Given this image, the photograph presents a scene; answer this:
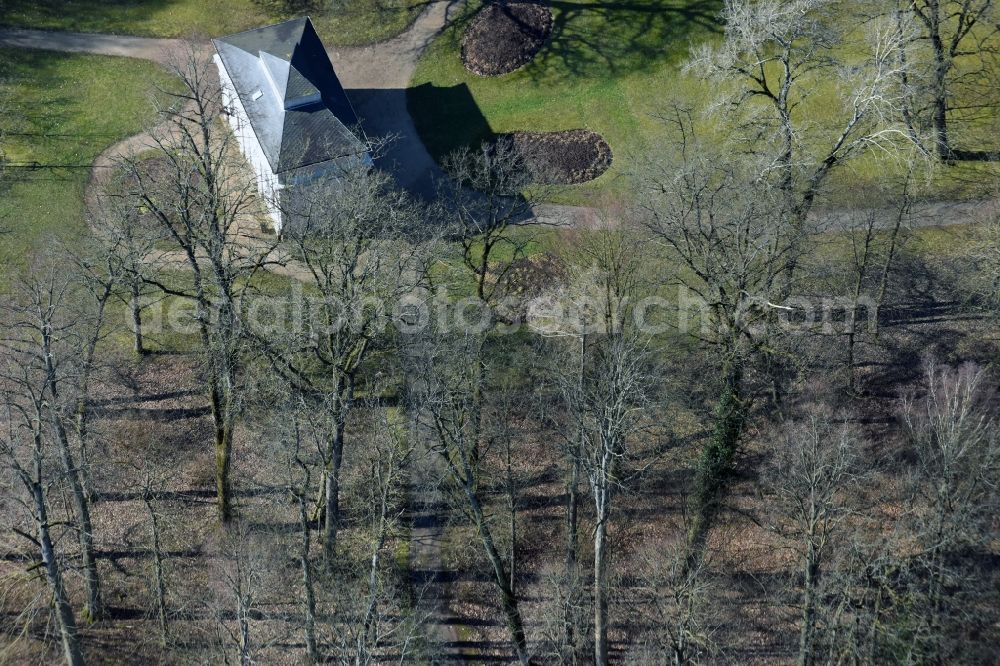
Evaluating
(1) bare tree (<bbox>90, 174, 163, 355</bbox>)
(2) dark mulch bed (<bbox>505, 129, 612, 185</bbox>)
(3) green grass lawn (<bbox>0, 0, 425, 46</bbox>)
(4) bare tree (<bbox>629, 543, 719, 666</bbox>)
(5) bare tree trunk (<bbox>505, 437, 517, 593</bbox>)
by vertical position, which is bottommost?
(4) bare tree (<bbox>629, 543, 719, 666</bbox>)

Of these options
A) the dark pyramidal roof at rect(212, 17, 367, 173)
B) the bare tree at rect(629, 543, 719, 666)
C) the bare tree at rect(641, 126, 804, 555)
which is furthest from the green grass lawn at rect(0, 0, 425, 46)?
the bare tree at rect(629, 543, 719, 666)

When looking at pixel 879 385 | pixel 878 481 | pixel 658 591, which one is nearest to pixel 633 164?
pixel 879 385

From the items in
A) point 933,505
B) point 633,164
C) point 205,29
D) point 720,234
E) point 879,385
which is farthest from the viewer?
point 205,29

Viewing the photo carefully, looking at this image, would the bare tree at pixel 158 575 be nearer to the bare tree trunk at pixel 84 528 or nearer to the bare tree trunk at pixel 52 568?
the bare tree trunk at pixel 84 528

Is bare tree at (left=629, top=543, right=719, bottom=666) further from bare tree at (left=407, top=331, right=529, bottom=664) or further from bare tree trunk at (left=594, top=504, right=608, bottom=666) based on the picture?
bare tree at (left=407, top=331, right=529, bottom=664)

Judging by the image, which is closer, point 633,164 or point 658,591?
point 658,591

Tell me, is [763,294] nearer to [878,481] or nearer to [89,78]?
[878,481]
